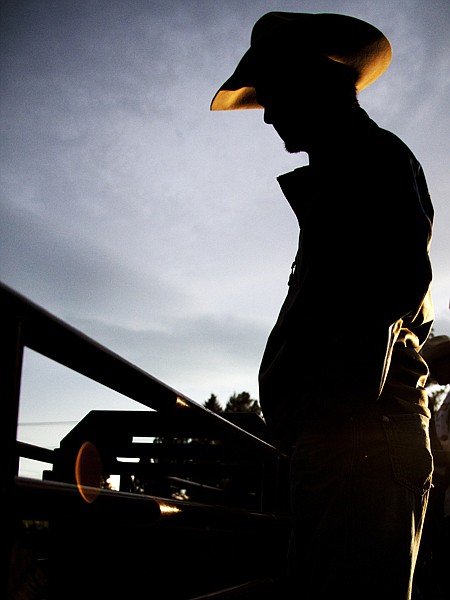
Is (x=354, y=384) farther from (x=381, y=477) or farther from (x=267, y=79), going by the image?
(x=267, y=79)

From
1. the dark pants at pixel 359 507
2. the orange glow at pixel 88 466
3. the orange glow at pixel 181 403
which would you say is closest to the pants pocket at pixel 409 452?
the dark pants at pixel 359 507

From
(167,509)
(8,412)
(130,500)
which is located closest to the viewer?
(8,412)

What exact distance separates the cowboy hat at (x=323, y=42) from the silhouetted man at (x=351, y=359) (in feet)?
0.36

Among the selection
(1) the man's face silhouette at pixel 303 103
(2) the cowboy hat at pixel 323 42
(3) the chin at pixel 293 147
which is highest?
(2) the cowboy hat at pixel 323 42

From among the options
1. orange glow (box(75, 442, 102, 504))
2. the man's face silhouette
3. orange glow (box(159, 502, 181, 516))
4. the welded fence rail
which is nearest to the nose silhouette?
the man's face silhouette

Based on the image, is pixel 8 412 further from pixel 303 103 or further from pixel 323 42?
pixel 323 42

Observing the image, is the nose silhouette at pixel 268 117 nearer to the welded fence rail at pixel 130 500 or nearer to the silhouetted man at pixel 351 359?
the silhouetted man at pixel 351 359

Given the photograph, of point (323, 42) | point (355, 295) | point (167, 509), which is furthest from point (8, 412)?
point (323, 42)

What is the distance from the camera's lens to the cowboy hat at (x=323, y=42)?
5.73ft

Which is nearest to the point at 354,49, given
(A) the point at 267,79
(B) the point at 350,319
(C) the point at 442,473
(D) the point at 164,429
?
(A) the point at 267,79

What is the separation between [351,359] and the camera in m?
1.48

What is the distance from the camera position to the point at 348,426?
149cm

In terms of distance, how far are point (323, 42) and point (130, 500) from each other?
1.46 m

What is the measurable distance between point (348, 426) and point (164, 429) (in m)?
3.13
